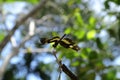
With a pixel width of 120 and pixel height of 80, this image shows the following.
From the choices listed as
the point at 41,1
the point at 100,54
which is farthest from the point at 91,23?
the point at 41,1

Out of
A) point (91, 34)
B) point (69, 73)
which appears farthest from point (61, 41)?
point (91, 34)

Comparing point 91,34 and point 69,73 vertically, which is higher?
point 91,34

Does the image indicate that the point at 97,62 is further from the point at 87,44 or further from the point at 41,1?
the point at 41,1

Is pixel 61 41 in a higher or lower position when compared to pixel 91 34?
lower

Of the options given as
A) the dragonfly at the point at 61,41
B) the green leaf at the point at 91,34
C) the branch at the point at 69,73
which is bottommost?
the branch at the point at 69,73

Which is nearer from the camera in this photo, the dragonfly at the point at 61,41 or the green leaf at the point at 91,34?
the dragonfly at the point at 61,41

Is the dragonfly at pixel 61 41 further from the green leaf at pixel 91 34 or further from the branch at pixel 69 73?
the green leaf at pixel 91 34

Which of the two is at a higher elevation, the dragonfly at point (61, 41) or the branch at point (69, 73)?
the dragonfly at point (61, 41)

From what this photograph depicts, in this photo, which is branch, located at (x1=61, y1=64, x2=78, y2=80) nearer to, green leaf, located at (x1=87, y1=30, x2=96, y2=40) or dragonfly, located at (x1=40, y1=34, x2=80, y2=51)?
dragonfly, located at (x1=40, y1=34, x2=80, y2=51)

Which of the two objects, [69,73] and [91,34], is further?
[91,34]

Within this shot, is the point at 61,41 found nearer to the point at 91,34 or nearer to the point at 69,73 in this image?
the point at 69,73

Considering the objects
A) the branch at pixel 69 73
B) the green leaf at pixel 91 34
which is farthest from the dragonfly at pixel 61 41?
the green leaf at pixel 91 34
